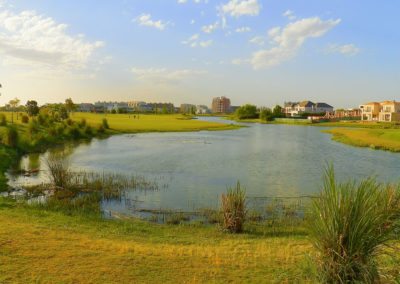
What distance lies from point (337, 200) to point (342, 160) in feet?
113

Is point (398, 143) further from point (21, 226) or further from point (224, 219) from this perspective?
point (21, 226)

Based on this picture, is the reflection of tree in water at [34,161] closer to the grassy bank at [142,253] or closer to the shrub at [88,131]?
the grassy bank at [142,253]

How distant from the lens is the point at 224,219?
1488 cm

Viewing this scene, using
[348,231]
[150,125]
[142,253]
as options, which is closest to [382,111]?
[150,125]

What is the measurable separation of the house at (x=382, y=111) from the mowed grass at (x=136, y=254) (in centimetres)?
11651

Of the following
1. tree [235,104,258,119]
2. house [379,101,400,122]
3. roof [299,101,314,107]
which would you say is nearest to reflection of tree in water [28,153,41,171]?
house [379,101,400,122]

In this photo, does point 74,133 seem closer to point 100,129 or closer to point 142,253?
point 100,129

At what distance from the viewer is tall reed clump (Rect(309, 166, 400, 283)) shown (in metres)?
6.53

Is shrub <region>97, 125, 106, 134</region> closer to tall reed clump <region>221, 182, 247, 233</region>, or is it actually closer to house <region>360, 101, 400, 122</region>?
tall reed clump <region>221, 182, 247, 233</region>

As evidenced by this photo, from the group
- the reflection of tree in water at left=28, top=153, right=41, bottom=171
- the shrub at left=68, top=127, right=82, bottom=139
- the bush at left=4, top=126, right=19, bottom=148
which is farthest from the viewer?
the shrub at left=68, top=127, right=82, bottom=139

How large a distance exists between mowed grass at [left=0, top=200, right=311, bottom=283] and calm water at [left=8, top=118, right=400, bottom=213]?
523 cm

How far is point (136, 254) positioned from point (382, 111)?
132 metres

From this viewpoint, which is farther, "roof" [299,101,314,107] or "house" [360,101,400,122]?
"roof" [299,101,314,107]

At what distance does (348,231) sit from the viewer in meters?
6.66
